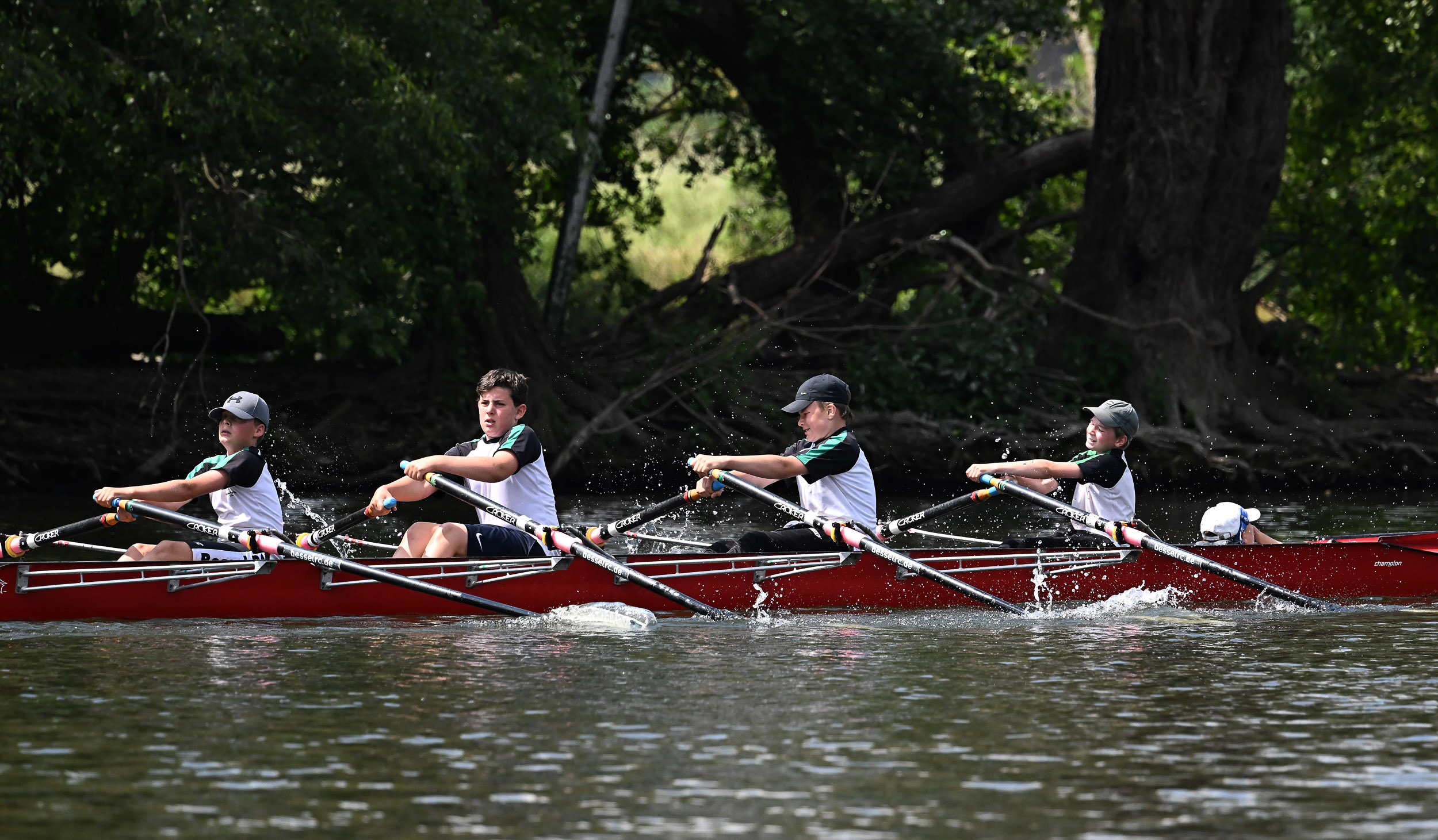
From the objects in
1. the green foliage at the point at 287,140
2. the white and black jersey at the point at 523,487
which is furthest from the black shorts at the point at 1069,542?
the green foliage at the point at 287,140

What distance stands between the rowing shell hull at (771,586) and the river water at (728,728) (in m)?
0.15

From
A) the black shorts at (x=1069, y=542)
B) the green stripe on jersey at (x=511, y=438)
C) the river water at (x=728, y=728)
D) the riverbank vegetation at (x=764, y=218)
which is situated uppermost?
the riverbank vegetation at (x=764, y=218)

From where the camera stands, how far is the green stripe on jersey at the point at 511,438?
35.6ft

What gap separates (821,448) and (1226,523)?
3101 mm

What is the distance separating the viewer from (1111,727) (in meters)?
7.73

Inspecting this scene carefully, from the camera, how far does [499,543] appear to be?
11.0 meters

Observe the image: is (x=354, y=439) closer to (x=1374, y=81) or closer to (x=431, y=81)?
(x=431, y=81)

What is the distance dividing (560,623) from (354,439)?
12151mm

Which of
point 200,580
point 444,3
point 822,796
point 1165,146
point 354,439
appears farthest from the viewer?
point 1165,146

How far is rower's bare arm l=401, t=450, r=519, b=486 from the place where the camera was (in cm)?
1068

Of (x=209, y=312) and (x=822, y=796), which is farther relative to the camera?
(x=209, y=312)

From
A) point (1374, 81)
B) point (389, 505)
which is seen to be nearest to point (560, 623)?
point (389, 505)

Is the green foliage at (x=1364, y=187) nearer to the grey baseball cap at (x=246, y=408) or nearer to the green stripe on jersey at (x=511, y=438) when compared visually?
the green stripe on jersey at (x=511, y=438)

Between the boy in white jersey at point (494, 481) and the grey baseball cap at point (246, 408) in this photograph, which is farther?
the grey baseball cap at point (246, 408)
